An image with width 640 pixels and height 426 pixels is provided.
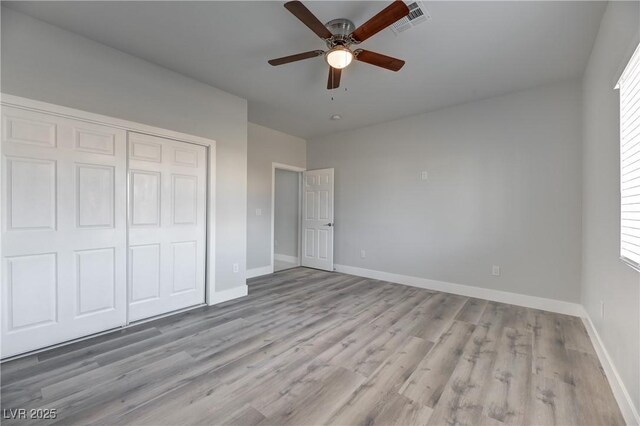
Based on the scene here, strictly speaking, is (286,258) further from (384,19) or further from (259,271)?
(384,19)

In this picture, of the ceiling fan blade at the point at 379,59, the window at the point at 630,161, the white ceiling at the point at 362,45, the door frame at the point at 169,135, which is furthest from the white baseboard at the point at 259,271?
the window at the point at 630,161

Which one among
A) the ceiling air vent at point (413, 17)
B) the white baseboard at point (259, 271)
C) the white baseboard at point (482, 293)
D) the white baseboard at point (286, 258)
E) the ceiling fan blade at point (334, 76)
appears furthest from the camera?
the white baseboard at point (286, 258)

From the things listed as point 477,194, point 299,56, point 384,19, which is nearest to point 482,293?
point 477,194

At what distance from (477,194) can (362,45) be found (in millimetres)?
2572

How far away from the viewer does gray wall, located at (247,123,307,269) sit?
16.1ft

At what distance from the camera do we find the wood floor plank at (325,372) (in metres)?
1.60

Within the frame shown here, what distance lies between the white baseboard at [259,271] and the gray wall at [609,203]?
14.5 ft

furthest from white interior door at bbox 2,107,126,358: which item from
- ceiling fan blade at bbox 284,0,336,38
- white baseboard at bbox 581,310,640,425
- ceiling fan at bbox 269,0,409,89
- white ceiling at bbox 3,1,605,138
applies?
white baseboard at bbox 581,310,640,425

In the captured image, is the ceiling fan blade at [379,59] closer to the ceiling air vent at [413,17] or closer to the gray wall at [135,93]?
the ceiling air vent at [413,17]

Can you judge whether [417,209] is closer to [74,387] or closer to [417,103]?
[417,103]

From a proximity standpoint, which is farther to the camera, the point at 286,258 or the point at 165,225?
the point at 286,258

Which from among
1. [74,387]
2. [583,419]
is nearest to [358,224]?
[583,419]

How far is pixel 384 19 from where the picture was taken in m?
1.79

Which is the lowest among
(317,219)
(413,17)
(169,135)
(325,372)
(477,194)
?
(325,372)
